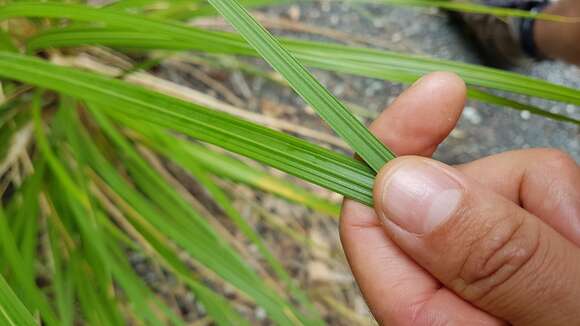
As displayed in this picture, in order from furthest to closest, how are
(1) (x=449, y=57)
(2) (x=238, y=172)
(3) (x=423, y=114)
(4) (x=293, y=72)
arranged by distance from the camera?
1. (1) (x=449, y=57)
2. (2) (x=238, y=172)
3. (3) (x=423, y=114)
4. (4) (x=293, y=72)

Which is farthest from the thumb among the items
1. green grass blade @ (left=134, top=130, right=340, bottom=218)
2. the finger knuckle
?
green grass blade @ (left=134, top=130, right=340, bottom=218)

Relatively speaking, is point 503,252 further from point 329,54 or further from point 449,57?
point 449,57

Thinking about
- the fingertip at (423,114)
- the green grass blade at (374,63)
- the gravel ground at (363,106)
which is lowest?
the gravel ground at (363,106)

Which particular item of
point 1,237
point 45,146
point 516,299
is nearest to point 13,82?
point 45,146

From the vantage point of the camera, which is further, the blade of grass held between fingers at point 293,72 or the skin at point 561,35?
the skin at point 561,35

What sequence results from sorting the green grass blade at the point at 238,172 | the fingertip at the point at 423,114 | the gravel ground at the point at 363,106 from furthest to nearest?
1. the gravel ground at the point at 363,106
2. the green grass blade at the point at 238,172
3. the fingertip at the point at 423,114

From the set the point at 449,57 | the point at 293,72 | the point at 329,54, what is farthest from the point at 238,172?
the point at 449,57

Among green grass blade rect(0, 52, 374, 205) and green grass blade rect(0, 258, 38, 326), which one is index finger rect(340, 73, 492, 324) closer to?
green grass blade rect(0, 52, 374, 205)

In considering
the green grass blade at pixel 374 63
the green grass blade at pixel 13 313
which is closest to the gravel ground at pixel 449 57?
the green grass blade at pixel 374 63

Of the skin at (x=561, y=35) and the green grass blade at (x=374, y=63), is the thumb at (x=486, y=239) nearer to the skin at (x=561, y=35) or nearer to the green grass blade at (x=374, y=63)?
the green grass blade at (x=374, y=63)
